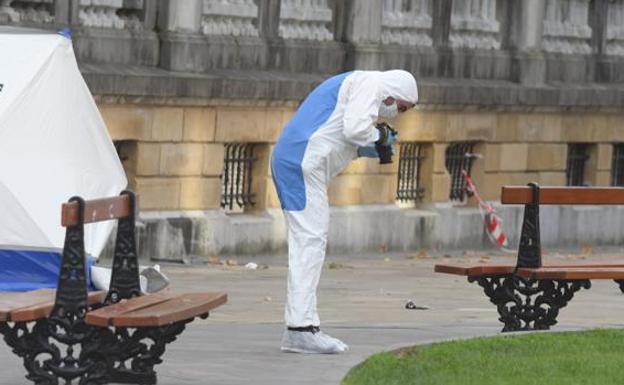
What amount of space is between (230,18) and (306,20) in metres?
1.41

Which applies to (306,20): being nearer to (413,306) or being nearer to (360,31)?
(360,31)

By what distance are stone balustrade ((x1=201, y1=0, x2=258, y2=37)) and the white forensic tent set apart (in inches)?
384

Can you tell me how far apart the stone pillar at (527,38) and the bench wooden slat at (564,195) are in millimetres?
13307

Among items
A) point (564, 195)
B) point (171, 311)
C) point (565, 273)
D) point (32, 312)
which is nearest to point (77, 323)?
point (32, 312)

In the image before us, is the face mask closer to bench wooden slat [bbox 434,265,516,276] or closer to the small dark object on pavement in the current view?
bench wooden slat [bbox 434,265,516,276]

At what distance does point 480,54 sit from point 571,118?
6.86 feet

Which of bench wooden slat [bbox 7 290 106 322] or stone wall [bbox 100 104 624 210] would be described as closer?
bench wooden slat [bbox 7 290 106 322]

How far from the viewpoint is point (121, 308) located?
42.0 ft

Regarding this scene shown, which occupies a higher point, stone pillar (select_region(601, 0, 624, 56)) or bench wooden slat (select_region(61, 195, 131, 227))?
stone pillar (select_region(601, 0, 624, 56))

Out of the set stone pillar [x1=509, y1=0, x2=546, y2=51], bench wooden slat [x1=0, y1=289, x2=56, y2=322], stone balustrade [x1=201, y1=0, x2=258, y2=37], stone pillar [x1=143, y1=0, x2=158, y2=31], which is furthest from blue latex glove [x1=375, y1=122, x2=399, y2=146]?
stone pillar [x1=509, y1=0, x2=546, y2=51]

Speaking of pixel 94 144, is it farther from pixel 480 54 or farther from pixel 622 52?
pixel 622 52

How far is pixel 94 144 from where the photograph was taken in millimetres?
14672

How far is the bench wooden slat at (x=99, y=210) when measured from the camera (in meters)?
12.4

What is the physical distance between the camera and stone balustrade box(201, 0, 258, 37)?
82.1 ft
